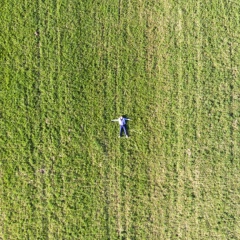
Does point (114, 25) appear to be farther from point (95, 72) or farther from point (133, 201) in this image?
point (133, 201)

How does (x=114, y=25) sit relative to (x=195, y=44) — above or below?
above

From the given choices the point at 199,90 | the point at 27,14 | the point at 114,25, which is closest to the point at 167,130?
the point at 199,90

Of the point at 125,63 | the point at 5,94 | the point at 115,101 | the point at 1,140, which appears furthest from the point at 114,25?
the point at 1,140

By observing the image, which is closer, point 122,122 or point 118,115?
point 122,122

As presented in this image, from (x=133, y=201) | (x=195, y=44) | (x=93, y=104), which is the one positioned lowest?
(x=133, y=201)

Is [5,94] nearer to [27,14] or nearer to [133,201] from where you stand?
[27,14]

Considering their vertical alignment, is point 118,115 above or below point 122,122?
above
